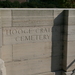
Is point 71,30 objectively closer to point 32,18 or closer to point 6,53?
point 32,18

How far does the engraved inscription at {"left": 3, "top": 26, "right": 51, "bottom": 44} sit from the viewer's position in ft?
22.8

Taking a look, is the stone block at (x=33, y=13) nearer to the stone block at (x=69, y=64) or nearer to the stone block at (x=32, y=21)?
the stone block at (x=32, y=21)

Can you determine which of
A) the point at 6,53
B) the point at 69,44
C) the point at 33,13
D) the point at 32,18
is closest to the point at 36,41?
the point at 32,18

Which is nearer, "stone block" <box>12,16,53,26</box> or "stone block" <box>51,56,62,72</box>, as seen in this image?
"stone block" <box>12,16,53,26</box>

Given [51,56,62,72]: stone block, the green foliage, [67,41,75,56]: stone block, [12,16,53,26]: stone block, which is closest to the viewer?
[12,16,53,26]: stone block

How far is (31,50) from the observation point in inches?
288

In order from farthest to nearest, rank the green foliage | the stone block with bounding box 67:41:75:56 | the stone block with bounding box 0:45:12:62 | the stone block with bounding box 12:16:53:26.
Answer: the green foliage < the stone block with bounding box 67:41:75:56 < the stone block with bounding box 12:16:53:26 < the stone block with bounding box 0:45:12:62

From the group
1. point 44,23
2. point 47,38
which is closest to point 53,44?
point 47,38

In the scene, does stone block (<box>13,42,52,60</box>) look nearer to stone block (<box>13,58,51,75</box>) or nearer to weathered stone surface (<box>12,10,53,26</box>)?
stone block (<box>13,58,51,75</box>)

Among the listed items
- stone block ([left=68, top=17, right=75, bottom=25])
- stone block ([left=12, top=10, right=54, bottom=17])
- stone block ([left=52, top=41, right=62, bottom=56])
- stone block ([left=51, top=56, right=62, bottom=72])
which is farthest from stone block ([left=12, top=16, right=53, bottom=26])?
stone block ([left=51, top=56, right=62, bottom=72])

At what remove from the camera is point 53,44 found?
25.2ft

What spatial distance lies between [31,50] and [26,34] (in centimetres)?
67

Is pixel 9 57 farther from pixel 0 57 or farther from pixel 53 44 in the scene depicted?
pixel 53 44

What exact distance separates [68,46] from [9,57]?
2.48 m
